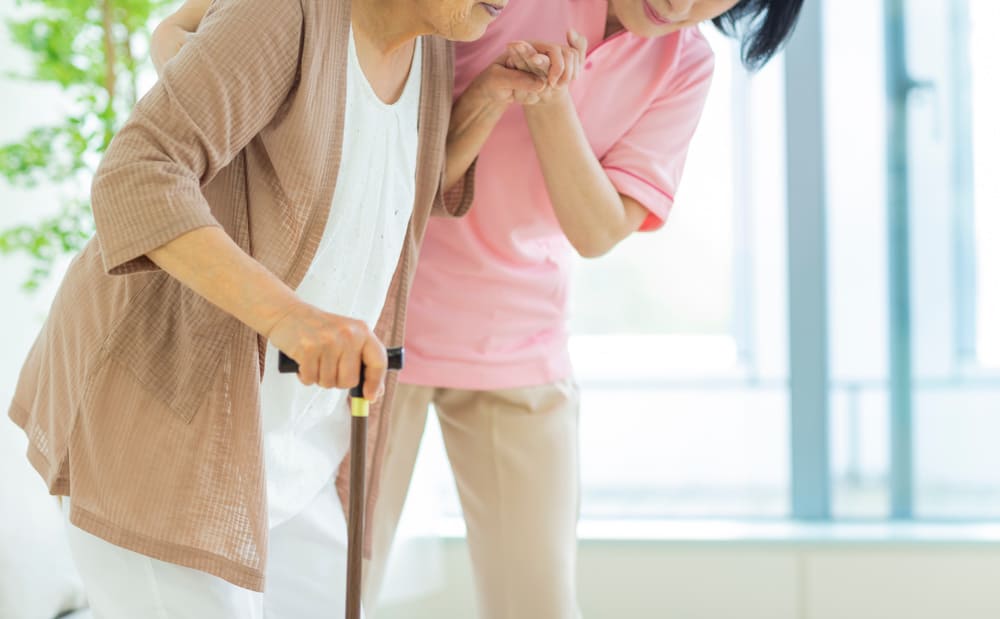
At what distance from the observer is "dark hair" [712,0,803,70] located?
175cm

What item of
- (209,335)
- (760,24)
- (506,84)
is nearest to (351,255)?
(209,335)

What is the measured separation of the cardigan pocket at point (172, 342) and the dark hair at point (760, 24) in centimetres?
100

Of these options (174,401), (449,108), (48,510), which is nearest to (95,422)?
(174,401)

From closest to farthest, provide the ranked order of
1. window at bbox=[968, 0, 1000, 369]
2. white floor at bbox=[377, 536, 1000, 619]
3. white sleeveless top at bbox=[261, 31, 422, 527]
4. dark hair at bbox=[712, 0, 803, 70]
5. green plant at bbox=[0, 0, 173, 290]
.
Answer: white sleeveless top at bbox=[261, 31, 422, 527] < dark hair at bbox=[712, 0, 803, 70] < green plant at bbox=[0, 0, 173, 290] < white floor at bbox=[377, 536, 1000, 619] < window at bbox=[968, 0, 1000, 369]

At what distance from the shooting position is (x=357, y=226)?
125 centimetres

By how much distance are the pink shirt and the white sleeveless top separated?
0.30 meters

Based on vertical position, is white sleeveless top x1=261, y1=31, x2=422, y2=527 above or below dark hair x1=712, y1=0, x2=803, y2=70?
below

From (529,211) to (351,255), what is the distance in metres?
0.49

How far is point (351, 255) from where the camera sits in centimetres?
124

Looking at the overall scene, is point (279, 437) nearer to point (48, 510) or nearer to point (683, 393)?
point (48, 510)

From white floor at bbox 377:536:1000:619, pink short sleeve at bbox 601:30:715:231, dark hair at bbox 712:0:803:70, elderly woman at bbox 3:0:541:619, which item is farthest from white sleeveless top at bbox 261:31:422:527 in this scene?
white floor at bbox 377:536:1000:619

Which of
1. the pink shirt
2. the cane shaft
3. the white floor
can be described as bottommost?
the white floor

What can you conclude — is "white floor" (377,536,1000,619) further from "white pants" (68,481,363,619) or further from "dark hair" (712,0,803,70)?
"white pants" (68,481,363,619)

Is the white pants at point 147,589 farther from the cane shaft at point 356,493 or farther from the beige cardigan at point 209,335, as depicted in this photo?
the cane shaft at point 356,493
